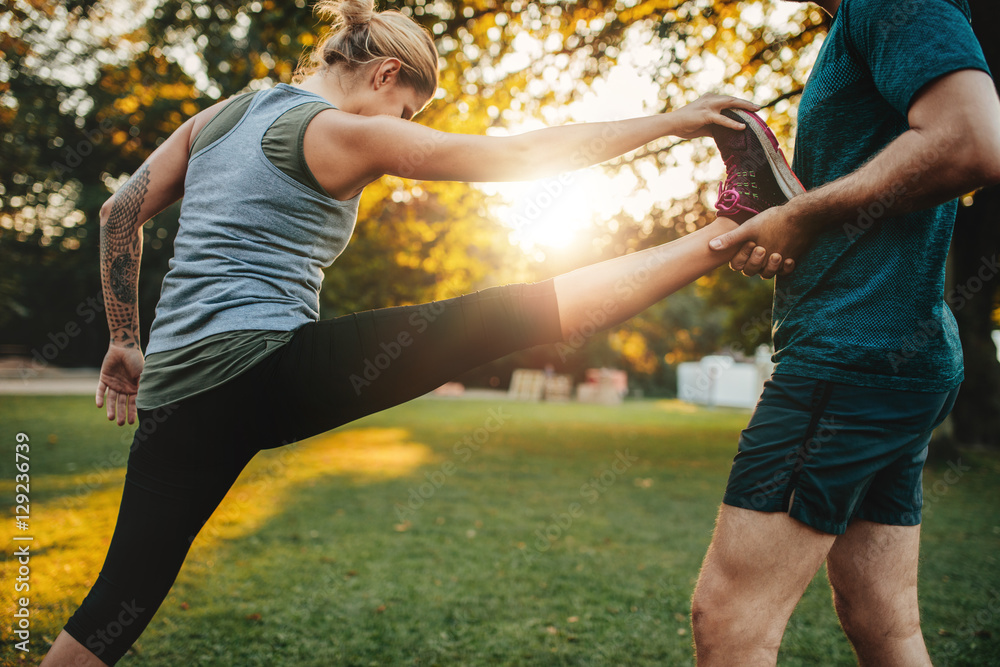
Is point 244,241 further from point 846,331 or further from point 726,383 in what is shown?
point 726,383

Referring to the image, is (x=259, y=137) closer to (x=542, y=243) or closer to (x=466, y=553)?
(x=466, y=553)

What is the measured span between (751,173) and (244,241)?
1353 mm

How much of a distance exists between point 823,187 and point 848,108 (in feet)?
0.76

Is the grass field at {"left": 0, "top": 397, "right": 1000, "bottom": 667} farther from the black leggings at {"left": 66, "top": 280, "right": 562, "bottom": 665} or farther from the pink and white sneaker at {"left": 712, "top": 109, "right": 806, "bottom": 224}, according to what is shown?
the pink and white sneaker at {"left": 712, "top": 109, "right": 806, "bottom": 224}

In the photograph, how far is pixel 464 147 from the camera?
5.14 feet

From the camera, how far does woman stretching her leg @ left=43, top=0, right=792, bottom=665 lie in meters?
1.51

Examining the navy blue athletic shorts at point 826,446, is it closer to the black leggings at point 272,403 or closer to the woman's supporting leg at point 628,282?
the woman's supporting leg at point 628,282

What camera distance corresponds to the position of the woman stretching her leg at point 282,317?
59.5 inches

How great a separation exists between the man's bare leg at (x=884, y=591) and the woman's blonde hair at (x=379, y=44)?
178cm

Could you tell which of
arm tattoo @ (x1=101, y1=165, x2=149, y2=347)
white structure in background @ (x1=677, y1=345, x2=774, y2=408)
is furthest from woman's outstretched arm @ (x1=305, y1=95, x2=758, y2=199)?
white structure in background @ (x1=677, y1=345, x2=774, y2=408)

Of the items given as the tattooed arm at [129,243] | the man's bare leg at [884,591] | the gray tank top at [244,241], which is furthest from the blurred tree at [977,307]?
the tattooed arm at [129,243]

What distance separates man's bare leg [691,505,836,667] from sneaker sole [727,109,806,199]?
2.70ft

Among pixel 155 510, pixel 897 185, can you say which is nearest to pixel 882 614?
pixel 897 185

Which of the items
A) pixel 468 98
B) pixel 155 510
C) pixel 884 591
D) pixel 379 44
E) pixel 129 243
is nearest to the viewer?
pixel 155 510
